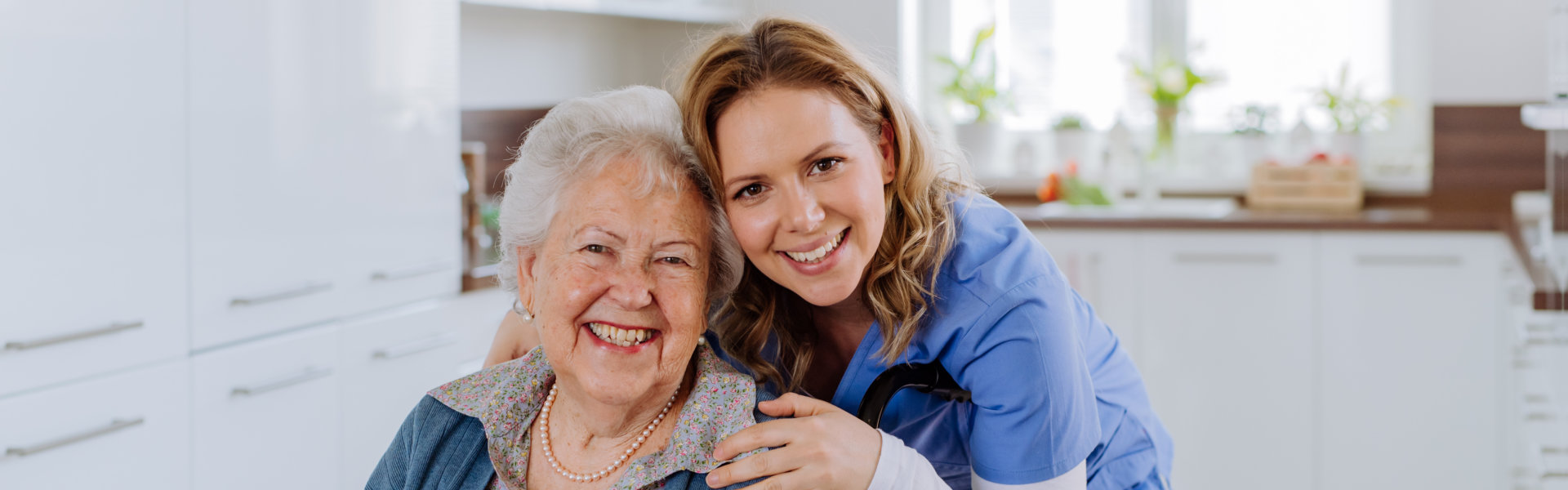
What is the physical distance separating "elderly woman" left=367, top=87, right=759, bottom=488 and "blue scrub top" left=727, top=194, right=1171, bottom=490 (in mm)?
250

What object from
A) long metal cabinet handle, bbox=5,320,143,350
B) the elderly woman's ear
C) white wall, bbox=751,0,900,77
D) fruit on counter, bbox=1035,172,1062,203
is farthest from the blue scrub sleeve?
white wall, bbox=751,0,900,77

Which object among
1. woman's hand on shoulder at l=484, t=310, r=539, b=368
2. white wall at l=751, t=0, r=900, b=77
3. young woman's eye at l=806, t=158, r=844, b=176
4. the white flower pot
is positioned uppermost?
white wall at l=751, t=0, r=900, b=77

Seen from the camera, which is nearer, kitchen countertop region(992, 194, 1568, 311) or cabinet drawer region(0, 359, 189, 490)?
cabinet drawer region(0, 359, 189, 490)

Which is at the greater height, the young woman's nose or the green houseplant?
the green houseplant

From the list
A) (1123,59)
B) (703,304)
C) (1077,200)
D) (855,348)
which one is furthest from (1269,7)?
(703,304)

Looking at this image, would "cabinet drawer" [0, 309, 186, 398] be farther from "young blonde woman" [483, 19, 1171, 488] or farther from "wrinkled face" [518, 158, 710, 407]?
"young blonde woman" [483, 19, 1171, 488]

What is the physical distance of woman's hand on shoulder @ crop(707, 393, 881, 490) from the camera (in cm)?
117

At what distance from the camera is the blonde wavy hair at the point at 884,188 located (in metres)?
1.27

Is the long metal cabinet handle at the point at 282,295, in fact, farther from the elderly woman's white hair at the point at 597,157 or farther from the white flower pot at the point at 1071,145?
the white flower pot at the point at 1071,145

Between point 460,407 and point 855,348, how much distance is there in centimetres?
50

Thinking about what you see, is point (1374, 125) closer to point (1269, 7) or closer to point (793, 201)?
point (1269, 7)

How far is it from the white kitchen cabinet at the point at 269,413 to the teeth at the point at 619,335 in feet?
3.51

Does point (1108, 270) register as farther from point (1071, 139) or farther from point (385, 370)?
point (385, 370)

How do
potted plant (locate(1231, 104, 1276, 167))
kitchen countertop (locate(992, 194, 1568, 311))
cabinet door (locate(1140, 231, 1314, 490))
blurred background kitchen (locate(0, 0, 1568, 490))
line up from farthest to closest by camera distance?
potted plant (locate(1231, 104, 1276, 167)), cabinet door (locate(1140, 231, 1314, 490)), kitchen countertop (locate(992, 194, 1568, 311)), blurred background kitchen (locate(0, 0, 1568, 490))
